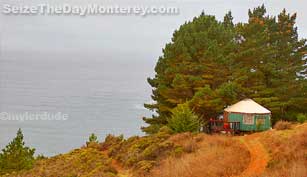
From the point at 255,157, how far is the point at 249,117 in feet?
44.9

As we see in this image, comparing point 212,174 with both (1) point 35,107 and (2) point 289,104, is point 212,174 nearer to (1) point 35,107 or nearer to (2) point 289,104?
(2) point 289,104

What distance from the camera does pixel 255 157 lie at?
51.8 feet

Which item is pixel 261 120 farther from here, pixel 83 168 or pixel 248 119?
pixel 83 168

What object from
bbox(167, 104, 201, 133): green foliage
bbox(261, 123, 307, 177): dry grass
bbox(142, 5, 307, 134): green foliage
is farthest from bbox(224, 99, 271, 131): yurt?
bbox(261, 123, 307, 177): dry grass

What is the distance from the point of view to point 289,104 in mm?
34031

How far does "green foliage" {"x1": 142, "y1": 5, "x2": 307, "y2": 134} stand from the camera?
3019 cm

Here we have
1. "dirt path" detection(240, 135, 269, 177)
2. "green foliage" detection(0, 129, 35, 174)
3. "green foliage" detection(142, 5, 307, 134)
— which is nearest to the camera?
"dirt path" detection(240, 135, 269, 177)

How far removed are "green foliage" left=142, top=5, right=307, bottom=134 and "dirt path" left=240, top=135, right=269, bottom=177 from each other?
8.97 meters

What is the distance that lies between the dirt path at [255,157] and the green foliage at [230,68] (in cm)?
897

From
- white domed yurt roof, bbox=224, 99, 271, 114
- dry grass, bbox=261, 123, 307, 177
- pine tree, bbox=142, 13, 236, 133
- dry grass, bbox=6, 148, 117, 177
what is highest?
pine tree, bbox=142, 13, 236, 133

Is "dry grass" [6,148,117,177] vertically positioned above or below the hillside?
below

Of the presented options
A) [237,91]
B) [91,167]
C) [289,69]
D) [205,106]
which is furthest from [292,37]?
[91,167]

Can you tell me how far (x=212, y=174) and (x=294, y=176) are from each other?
132 inches

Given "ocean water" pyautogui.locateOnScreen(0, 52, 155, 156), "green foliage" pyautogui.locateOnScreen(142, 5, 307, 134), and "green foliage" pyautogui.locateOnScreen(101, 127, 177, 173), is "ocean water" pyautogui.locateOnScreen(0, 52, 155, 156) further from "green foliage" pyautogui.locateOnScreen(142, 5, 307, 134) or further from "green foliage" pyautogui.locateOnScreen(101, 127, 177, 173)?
"green foliage" pyautogui.locateOnScreen(101, 127, 177, 173)
